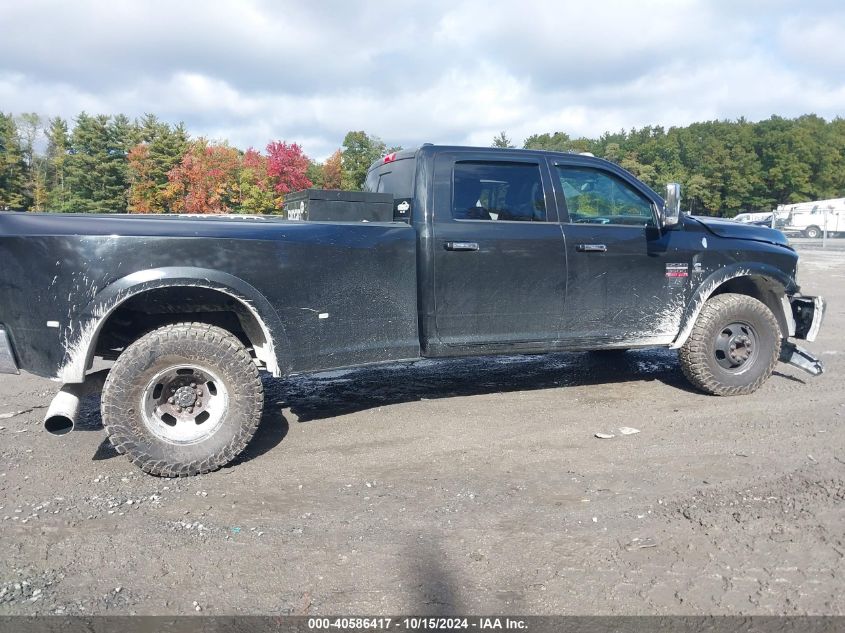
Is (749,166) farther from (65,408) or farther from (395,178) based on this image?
(65,408)

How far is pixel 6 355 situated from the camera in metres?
3.72

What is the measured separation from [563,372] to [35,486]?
15.5 ft

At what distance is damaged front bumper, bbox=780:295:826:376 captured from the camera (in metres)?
5.61

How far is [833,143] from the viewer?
68.6 m

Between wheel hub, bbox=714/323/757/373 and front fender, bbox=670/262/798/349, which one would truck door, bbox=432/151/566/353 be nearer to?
front fender, bbox=670/262/798/349

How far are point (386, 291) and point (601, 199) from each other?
2.08 metres

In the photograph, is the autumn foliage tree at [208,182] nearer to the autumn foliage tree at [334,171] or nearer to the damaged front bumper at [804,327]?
the autumn foliage tree at [334,171]

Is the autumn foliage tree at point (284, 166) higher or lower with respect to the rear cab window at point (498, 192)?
higher

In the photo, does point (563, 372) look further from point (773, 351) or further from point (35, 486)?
point (35, 486)

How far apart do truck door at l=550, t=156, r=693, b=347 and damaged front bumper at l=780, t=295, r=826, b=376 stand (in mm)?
1329

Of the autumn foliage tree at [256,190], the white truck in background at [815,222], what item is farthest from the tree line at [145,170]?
the white truck in background at [815,222]

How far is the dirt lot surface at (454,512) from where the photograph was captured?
2607 millimetres

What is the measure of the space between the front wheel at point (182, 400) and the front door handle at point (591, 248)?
265 centimetres

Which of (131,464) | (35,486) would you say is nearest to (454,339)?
(131,464)
